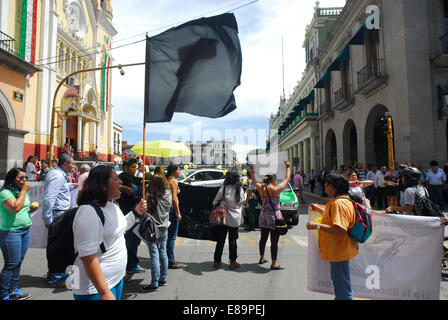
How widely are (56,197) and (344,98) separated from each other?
20.6m

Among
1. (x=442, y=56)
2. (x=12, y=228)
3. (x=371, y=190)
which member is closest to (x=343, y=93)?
(x=442, y=56)

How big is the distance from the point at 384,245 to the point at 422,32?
14317 millimetres

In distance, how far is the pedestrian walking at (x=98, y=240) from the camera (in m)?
1.81

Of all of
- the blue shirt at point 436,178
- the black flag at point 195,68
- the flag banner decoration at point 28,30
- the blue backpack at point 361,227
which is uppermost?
the flag banner decoration at point 28,30

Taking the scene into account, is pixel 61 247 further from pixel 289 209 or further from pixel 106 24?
pixel 106 24

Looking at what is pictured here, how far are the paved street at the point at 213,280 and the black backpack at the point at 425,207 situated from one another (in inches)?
43.3

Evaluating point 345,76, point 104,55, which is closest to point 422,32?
point 345,76

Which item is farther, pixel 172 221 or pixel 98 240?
pixel 172 221

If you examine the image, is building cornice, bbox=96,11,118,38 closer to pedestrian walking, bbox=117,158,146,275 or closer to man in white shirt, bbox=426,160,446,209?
pedestrian walking, bbox=117,158,146,275

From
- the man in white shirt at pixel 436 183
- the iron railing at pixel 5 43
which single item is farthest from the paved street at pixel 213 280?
the iron railing at pixel 5 43

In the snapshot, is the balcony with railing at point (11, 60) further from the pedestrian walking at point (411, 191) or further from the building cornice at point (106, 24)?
the pedestrian walking at point (411, 191)

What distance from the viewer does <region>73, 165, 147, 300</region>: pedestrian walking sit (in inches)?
71.2

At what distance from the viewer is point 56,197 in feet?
14.1

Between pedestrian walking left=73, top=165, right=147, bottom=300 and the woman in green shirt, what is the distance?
7.13 ft
